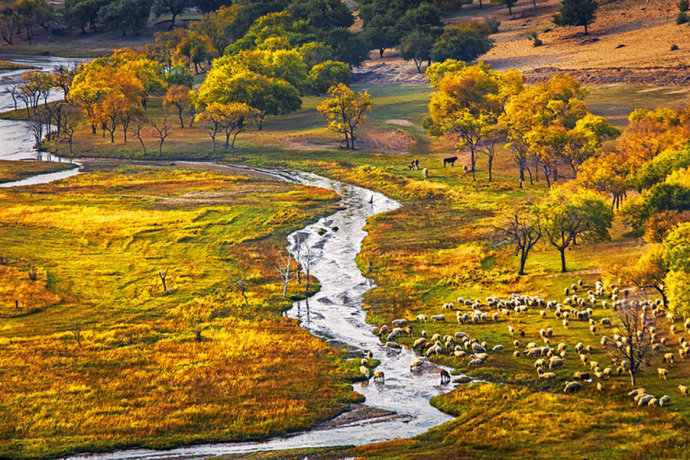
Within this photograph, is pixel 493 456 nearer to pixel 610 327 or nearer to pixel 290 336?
pixel 610 327

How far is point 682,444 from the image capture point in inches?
1416

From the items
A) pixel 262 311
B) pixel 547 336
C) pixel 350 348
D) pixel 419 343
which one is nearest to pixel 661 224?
pixel 547 336

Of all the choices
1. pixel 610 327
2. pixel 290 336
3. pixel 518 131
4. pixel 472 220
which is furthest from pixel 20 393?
pixel 518 131

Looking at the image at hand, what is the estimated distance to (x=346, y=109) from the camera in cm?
13450

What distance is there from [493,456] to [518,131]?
244 feet

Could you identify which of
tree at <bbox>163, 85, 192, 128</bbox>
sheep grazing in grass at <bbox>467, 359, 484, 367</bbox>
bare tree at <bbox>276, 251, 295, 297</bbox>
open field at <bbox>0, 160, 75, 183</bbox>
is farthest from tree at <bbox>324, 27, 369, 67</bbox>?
sheep grazing in grass at <bbox>467, 359, 484, 367</bbox>

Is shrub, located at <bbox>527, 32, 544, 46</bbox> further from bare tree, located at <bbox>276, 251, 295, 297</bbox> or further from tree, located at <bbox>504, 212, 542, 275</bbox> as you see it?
bare tree, located at <bbox>276, 251, 295, 297</bbox>

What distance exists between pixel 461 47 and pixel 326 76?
120 feet

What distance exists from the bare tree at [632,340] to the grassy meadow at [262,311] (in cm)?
103

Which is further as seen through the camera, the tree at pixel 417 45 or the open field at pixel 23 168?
the tree at pixel 417 45

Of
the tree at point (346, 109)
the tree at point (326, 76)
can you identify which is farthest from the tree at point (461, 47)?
Answer: the tree at point (346, 109)

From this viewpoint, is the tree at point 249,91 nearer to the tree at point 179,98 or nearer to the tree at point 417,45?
the tree at point 179,98

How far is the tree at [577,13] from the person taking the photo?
179500 mm

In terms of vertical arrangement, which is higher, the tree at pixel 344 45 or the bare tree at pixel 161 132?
the tree at pixel 344 45
